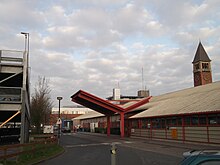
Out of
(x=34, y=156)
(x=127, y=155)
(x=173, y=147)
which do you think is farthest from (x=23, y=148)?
(x=173, y=147)

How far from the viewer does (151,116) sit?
31.0 metres

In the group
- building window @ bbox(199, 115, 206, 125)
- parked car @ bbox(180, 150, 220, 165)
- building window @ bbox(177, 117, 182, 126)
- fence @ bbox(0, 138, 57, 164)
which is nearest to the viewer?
parked car @ bbox(180, 150, 220, 165)

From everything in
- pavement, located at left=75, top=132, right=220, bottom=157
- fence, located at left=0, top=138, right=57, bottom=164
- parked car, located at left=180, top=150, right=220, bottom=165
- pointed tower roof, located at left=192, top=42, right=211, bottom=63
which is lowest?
pavement, located at left=75, top=132, right=220, bottom=157

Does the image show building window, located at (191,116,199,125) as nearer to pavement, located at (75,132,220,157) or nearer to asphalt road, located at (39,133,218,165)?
pavement, located at (75,132,220,157)

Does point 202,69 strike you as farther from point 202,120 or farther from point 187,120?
point 202,120

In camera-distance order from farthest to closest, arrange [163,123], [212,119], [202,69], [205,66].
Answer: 1. [205,66]
2. [202,69]
3. [163,123]
4. [212,119]

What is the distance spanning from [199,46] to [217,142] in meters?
52.3

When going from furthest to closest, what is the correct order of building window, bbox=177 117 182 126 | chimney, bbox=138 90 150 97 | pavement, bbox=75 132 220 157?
chimney, bbox=138 90 150 97
building window, bbox=177 117 182 126
pavement, bbox=75 132 220 157

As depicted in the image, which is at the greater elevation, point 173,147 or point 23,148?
point 23,148

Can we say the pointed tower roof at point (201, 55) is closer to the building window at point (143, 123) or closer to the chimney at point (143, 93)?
the building window at point (143, 123)

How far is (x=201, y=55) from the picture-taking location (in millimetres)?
67812

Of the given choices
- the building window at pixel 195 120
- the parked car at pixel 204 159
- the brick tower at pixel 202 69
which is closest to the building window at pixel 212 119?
the building window at pixel 195 120

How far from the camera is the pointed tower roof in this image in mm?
67688

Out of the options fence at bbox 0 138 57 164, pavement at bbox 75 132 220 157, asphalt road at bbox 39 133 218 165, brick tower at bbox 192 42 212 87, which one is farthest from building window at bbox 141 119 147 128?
brick tower at bbox 192 42 212 87
